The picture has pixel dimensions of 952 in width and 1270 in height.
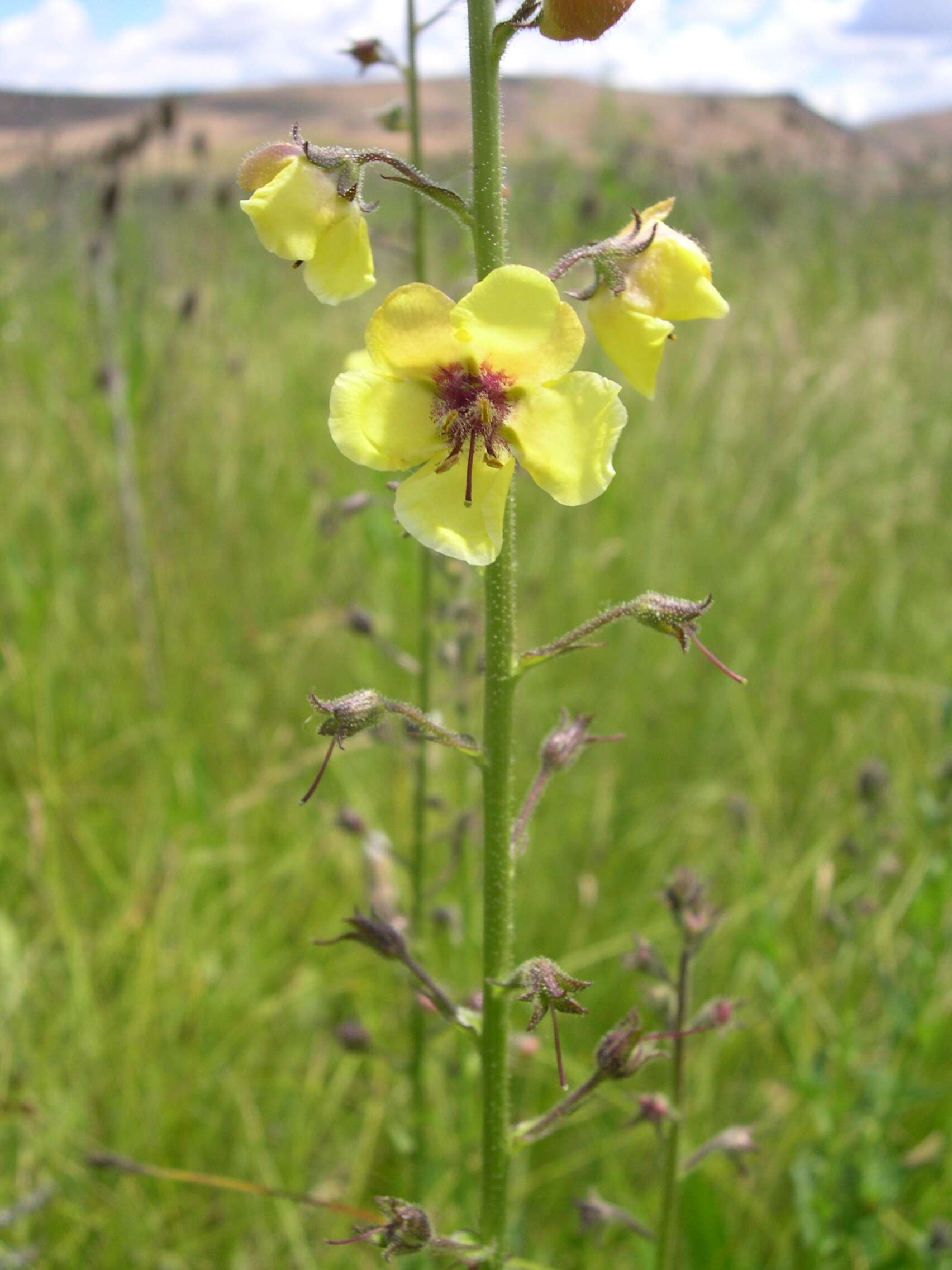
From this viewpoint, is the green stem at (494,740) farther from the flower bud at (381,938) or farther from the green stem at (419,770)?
the green stem at (419,770)

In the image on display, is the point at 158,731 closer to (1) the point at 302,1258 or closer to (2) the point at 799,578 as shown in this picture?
(1) the point at 302,1258

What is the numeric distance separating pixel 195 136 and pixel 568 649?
5.68 meters

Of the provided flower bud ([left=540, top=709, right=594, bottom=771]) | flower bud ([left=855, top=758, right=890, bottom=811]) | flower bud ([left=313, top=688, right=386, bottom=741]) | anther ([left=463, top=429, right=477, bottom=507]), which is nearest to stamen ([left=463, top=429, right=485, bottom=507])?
anther ([left=463, top=429, right=477, bottom=507])

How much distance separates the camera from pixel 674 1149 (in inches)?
73.2

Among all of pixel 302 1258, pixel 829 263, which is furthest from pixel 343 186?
pixel 829 263

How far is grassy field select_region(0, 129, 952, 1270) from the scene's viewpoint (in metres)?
2.54

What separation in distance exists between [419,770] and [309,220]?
56.5 inches

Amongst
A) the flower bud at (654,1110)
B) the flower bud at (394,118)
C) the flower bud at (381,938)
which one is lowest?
the flower bud at (654,1110)

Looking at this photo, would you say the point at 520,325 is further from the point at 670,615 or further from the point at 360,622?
the point at 360,622

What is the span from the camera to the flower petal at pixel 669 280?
1460 millimetres

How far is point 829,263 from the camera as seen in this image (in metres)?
8.80

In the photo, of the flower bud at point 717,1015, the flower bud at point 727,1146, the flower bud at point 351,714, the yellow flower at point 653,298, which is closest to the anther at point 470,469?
the yellow flower at point 653,298

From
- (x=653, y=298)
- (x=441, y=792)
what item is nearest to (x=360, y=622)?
(x=441, y=792)

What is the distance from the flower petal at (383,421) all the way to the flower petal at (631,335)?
0.87ft
